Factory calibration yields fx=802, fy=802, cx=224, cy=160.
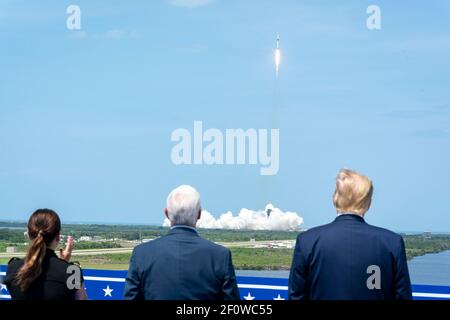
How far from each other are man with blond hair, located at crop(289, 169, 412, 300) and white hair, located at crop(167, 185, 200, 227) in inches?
23.4

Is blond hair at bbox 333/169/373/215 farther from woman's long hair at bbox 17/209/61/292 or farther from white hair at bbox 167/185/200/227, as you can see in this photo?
woman's long hair at bbox 17/209/61/292

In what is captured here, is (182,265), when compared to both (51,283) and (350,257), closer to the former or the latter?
(51,283)

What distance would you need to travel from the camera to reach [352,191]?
429 centimetres

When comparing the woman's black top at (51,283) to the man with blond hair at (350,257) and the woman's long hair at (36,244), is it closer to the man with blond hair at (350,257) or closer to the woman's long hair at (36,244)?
the woman's long hair at (36,244)

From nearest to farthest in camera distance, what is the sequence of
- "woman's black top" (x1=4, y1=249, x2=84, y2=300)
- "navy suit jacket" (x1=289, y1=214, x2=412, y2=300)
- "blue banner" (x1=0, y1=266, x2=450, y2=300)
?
"navy suit jacket" (x1=289, y1=214, x2=412, y2=300)
"woman's black top" (x1=4, y1=249, x2=84, y2=300)
"blue banner" (x1=0, y1=266, x2=450, y2=300)

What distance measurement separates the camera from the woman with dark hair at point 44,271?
14.5 ft

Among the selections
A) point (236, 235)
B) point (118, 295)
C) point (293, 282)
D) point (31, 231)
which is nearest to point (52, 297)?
point (31, 231)

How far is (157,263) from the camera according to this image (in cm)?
433

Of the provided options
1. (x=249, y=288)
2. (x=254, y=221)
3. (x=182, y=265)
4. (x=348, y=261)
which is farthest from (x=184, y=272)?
(x=254, y=221)

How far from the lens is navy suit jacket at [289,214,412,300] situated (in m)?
4.25

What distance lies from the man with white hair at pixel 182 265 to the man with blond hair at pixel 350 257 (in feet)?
1.36

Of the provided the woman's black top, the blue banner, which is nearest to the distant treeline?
the blue banner
